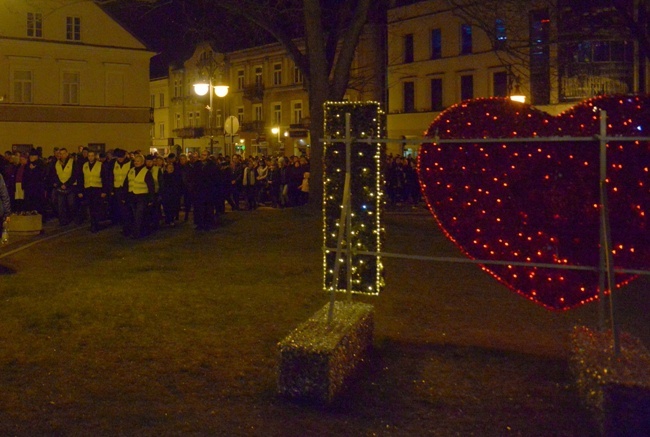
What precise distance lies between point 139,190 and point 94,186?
209 centimetres

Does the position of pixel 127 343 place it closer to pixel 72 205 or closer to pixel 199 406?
pixel 199 406

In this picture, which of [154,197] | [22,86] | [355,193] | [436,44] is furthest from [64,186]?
[436,44]

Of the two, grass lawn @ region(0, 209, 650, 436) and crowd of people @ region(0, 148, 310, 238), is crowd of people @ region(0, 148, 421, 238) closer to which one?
crowd of people @ region(0, 148, 310, 238)

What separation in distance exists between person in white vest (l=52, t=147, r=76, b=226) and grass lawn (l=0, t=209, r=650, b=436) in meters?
5.70

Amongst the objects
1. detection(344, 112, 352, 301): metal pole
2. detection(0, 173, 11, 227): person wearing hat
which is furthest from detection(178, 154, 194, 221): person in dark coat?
detection(344, 112, 352, 301): metal pole

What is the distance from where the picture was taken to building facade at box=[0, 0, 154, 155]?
159ft

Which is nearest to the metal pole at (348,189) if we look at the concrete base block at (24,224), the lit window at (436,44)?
the concrete base block at (24,224)

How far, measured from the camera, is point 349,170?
Result: 271 inches

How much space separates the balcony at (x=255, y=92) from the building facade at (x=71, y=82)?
15282 mm

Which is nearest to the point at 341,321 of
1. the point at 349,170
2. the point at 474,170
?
the point at 349,170

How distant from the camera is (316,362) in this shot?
6.04 m

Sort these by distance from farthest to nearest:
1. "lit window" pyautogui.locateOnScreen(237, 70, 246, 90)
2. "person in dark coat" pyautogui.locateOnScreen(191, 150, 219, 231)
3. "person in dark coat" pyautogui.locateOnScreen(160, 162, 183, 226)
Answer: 1. "lit window" pyautogui.locateOnScreen(237, 70, 246, 90)
2. "person in dark coat" pyautogui.locateOnScreen(160, 162, 183, 226)
3. "person in dark coat" pyautogui.locateOnScreen(191, 150, 219, 231)

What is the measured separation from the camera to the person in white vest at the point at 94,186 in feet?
59.0

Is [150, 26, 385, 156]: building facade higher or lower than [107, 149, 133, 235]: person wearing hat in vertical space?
higher
